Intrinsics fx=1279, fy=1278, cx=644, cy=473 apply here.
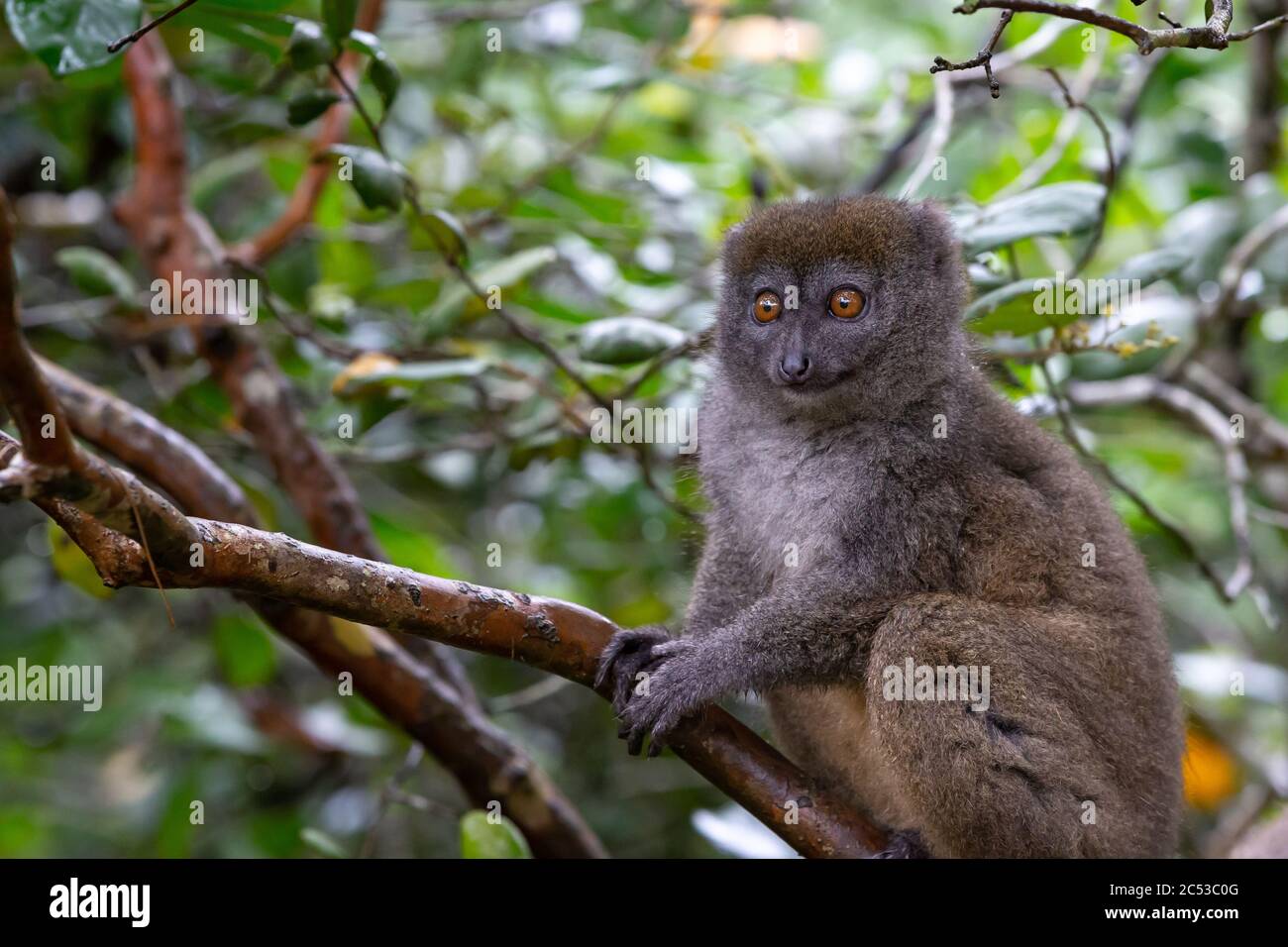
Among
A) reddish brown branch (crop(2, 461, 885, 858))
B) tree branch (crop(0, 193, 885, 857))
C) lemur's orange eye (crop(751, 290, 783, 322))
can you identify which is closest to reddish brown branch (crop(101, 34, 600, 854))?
tree branch (crop(0, 193, 885, 857))

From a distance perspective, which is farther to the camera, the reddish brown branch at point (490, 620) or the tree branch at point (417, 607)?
the reddish brown branch at point (490, 620)

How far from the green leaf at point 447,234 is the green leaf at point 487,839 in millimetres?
2287

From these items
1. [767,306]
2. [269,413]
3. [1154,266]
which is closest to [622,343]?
[767,306]

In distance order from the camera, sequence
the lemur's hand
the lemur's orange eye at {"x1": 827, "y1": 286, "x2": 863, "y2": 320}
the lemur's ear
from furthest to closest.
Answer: the lemur's ear < the lemur's orange eye at {"x1": 827, "y1": 286, "x2": 863, "y2": 320} < the lemur's hand

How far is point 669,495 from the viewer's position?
6812mm

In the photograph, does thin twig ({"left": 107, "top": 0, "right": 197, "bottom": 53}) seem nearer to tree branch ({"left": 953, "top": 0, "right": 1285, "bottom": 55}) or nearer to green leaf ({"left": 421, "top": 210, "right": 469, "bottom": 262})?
green leaf ({"left": 421, "top": 210, "right": 469, "bottom": 262})

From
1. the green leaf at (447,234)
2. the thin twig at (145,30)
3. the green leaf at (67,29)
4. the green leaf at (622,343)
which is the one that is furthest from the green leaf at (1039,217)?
the green leaf at (67,29)

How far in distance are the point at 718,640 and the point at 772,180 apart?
10.5ft

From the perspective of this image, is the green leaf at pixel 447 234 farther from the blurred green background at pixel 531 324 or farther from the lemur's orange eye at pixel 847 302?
the lemur's orange eye at pixel 847 302

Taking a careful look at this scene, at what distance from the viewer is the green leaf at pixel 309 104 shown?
4988mm

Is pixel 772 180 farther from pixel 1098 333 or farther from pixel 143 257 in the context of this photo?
pixel 143 257

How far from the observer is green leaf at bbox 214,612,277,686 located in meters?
6.94

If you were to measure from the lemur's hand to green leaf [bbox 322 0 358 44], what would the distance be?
8.18 feet

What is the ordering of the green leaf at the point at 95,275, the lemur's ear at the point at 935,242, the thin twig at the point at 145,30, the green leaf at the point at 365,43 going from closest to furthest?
the thin twig at the point at 145,30 → the green leaf at the point at 365,43 → the lemur's ear at the point at 935,242 → the green leaf at the point at 95,275
